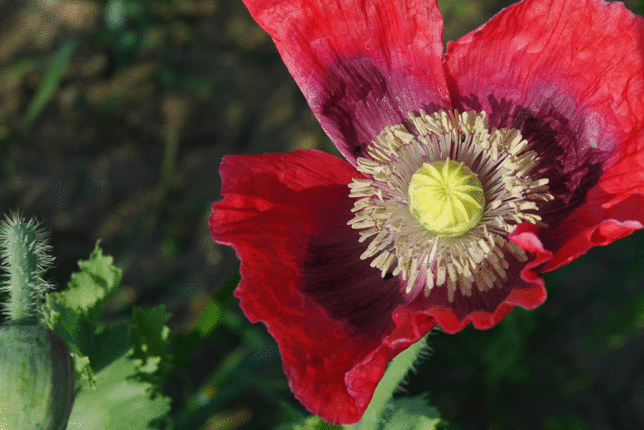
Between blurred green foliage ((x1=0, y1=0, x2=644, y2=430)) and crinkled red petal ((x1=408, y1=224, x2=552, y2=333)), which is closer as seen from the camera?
crinkled red petal ((x1=408, y1=224, x2=552, y2=333))

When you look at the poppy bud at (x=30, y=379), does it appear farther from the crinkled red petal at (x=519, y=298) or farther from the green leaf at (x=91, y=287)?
the crinkled red petal at (x=519, y=298)

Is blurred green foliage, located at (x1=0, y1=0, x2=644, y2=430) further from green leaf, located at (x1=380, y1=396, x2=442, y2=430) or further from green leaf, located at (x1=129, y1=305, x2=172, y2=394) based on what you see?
green leaf, located at (x1=380, y1=396, x2=442, y2=430)

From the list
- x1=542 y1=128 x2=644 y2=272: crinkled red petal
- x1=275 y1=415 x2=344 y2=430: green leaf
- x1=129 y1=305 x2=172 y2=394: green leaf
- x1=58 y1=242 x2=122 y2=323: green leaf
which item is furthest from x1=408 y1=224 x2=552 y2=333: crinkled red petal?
x1=58 y1=242 x2=122 y2=323: green leaf

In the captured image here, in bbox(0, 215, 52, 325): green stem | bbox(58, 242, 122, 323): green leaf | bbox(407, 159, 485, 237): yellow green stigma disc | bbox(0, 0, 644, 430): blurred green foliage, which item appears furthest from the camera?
bbox(0, 0, 644, 430): blurred green foliage

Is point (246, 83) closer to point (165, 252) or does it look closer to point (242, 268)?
point (165, 252)

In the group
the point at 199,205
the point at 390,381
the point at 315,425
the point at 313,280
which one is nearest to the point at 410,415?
the point at 390,381

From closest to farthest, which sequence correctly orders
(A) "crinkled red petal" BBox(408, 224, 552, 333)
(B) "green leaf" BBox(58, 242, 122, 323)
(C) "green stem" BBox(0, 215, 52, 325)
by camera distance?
(A) "crinkled red petal" BBox(408, 224, 552, 333), (C) "green stem" BBox(0, 215, 52, 325), (B) "green leaf" BBox(58, 242, 122, 323)

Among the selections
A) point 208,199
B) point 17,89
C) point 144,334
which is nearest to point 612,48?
point 144,334
